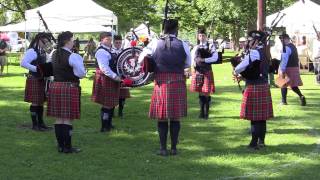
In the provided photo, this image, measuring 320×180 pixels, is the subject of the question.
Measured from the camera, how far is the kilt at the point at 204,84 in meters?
9.70

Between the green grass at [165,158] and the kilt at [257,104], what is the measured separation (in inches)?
18.9

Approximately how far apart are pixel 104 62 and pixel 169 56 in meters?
1.75

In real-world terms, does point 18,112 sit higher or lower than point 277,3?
lower

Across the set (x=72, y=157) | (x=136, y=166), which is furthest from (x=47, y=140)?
(x=136, y=166)

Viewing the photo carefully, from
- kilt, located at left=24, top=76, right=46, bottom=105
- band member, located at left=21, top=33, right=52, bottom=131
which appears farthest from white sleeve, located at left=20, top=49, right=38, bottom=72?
kilt, located at left=24, top=76, right=46, bottom=105

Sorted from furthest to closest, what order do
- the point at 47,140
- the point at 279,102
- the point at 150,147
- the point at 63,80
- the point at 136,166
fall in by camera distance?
the point at 279,102 < the point at 47,140 < the point at 150,147 < the point at 63,80 < the point at 136,166

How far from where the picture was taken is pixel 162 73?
663 cm

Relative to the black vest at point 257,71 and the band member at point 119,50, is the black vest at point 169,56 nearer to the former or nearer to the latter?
the black vest at point 257,71

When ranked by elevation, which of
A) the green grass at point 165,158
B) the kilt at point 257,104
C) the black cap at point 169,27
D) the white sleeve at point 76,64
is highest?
the black cap at point 169,27

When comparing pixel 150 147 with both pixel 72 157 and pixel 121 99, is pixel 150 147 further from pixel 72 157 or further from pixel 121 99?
pixel 121 99

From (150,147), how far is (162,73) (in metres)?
1.29

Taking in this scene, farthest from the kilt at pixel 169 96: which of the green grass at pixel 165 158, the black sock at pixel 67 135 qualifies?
the black sock at pixel 67 135

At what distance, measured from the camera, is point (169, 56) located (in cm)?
654

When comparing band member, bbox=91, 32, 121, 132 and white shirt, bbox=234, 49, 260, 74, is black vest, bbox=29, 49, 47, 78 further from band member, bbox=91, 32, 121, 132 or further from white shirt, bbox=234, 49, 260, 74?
white shirt, bbox=234, 49, 260, 74
